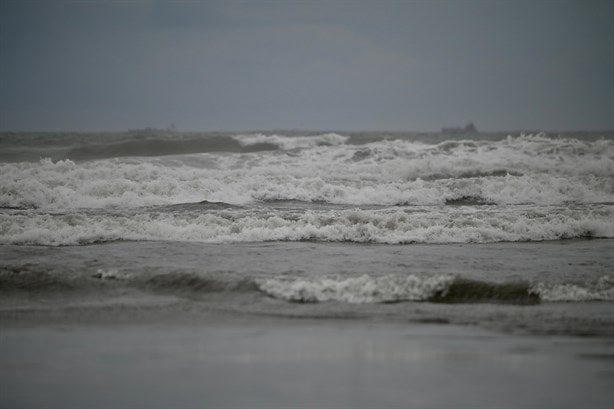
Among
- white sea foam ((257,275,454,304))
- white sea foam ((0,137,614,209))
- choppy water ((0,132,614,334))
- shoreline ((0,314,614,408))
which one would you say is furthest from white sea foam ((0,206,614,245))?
shoreline ((0,314,614,408))

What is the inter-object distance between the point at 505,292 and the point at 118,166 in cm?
1170

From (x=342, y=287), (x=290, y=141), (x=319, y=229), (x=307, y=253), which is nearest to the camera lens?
(x=342, y=287)

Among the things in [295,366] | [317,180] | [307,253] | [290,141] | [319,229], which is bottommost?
[295,366]

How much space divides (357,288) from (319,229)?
2912mm

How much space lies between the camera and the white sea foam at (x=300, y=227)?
29.5 ft

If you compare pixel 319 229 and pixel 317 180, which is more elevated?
pixel 317 180

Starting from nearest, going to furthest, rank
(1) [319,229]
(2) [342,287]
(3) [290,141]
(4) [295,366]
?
(4) [295,366] < (2) [342,287] < (1) [319,229] < (3) [290,141]

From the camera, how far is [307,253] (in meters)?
8.02

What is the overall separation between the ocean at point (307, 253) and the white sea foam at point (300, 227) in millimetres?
28

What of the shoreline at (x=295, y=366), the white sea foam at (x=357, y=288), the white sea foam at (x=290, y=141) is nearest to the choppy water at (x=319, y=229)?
the white sea foam at (x=357, y=288)

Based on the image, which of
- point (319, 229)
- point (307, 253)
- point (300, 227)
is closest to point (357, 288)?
point (307, 253)

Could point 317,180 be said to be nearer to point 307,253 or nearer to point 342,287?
point 307,253

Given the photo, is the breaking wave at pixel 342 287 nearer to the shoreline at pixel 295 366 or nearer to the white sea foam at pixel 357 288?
the white sea foam at pixel 357 288

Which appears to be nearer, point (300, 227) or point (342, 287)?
point (342, 287)
